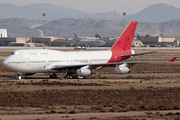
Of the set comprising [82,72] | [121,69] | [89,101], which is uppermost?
A: [121,69]

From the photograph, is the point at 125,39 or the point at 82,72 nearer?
the point at 82,72

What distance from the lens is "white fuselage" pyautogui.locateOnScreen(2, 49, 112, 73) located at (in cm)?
4541

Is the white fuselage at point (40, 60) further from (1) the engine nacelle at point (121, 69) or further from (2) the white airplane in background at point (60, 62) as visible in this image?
(1) the engine nacelle at point (121, 69)

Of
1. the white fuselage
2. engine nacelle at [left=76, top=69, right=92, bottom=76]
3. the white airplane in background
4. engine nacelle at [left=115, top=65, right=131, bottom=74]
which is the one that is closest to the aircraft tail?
the white airplane in background

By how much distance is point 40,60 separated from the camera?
4681 centimetres

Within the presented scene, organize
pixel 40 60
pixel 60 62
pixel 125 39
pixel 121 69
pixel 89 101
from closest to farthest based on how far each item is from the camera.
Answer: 1. pixel 89 101
2. pixel 40 60
3. pixel 121 69
4. pixel 60 62
5. pixel 125 39

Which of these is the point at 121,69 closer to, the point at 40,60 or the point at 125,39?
the point at 125,39

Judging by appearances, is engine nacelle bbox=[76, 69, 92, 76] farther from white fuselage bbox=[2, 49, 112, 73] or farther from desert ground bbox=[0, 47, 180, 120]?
desert ground bbox=[0, 47, 180, 120]

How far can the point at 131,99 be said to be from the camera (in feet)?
103

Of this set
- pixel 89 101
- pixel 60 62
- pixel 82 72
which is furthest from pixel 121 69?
pixel 89 101

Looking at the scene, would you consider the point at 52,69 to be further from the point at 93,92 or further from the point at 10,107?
the point at 10,107

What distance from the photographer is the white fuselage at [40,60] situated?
45.4 meters

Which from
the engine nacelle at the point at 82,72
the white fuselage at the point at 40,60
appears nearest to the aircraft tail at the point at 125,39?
the white fuselage at the point at 40,60

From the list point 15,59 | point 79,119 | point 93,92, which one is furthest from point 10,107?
point 15,59
